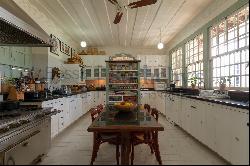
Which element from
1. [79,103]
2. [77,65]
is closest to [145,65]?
[77,65]

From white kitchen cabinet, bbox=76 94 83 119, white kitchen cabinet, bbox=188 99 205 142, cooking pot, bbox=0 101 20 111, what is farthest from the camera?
white kitchen cabinet, bbox=76 94 83 119

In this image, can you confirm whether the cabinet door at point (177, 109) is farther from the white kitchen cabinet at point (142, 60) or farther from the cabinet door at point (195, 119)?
the white kitchen cabinet at point (142, 60)

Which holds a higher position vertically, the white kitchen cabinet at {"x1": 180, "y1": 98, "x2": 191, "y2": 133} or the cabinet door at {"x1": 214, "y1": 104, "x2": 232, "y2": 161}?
the cabinet door at {"x1": 214, "y1": 104, "x2": 232, "y2": 161}

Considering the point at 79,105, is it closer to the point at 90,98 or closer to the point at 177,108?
the point at 90,98

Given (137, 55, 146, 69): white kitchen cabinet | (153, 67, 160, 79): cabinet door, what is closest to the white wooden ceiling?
(137, 55, 146, 69): white kitchen cabinet

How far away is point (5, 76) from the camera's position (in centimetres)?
472

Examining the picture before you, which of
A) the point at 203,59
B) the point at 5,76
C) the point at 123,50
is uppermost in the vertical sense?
the point at 123,50

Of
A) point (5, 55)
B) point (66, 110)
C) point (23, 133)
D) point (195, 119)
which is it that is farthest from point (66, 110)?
point (23, 133)

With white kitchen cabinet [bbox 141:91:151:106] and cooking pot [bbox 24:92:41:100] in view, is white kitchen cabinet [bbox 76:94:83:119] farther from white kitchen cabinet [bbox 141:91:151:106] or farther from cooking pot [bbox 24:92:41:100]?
cooking pot [bbox 24:92:41:100]

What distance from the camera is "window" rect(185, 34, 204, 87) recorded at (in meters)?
Result: 6.80

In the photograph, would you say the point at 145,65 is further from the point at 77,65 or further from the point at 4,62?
the point at 4,62

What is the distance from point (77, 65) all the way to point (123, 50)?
3.25 metres

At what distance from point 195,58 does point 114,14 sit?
8.84 ft

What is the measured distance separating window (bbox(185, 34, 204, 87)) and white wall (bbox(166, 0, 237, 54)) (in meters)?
0.29
